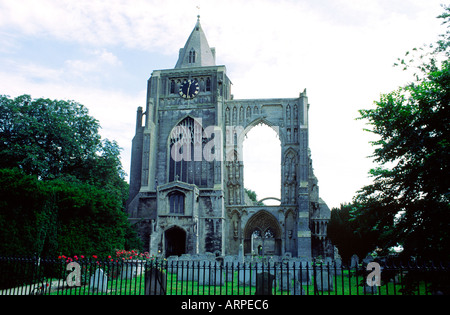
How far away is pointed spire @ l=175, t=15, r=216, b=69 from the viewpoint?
133ft

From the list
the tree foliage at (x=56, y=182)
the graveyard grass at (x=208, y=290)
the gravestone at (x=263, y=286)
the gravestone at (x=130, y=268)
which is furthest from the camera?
the tree foliage at (x=56, y=182)

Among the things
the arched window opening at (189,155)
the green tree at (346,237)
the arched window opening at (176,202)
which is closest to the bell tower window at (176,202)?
the arched window opening at (176,202)

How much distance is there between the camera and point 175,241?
115 feet

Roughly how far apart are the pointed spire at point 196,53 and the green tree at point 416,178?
28.1 m

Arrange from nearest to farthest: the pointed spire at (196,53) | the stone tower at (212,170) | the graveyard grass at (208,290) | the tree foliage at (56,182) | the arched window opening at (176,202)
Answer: the graveyard grass at (208,290) → the tree foliage at (56,182) → the arched window opening at (176,202) → the stone tower at (212,170) → the pointed spire at (196,53)

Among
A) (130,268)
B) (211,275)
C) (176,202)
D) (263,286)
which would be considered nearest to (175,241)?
(176,202)

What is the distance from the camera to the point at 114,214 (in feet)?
68.0

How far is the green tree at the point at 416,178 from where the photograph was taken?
10492 millimetres

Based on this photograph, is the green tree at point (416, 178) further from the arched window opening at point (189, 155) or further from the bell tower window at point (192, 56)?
the bell tower window at point (192, 56)

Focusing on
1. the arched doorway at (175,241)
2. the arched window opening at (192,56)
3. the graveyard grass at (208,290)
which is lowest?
the graveyard grass at (208,290)

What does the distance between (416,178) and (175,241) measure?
26.2m

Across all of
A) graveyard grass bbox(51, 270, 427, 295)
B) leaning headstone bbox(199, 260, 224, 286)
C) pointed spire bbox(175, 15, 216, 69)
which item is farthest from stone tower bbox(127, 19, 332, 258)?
graveyard grass bbox(51, 270, 427, 295)
